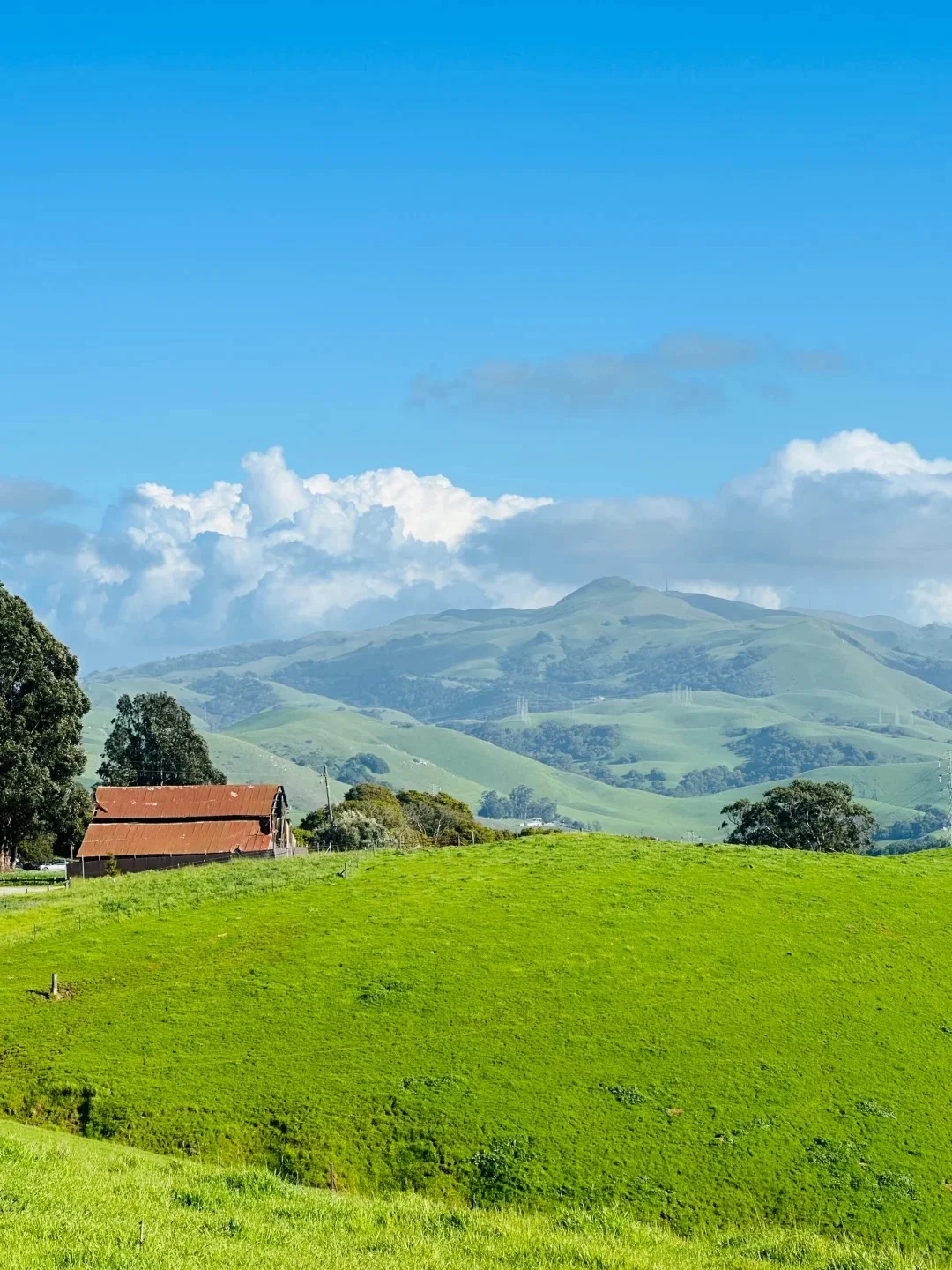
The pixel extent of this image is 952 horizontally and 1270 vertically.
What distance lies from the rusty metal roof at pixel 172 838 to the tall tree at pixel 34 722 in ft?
16.4

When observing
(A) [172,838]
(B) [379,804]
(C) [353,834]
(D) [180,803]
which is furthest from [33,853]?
(B) [379,804]

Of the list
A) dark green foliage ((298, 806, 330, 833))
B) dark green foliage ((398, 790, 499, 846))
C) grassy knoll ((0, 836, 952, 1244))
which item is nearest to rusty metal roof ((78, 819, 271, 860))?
dark green foliage ((298, 806, 330, 833))

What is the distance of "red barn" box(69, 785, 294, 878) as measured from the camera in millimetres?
95812

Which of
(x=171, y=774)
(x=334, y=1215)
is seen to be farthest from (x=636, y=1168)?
(x=171, y=774)

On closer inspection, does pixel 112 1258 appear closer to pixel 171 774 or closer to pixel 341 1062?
pixel 341 1062

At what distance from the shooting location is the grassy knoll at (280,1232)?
1912 cm

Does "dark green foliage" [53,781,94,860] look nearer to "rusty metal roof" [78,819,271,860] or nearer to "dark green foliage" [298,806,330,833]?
"rusty metal roof" [78,819,271,860]

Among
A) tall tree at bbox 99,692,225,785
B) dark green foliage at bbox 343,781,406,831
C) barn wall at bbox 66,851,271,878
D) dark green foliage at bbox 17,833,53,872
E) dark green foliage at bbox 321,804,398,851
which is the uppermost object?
tall tree at bbox 99,692,225,785

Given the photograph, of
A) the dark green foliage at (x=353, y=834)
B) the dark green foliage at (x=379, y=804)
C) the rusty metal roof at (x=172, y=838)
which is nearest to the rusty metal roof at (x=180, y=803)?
the rusty metal roof at (x=172, y=838)

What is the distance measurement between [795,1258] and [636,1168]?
6964 mm

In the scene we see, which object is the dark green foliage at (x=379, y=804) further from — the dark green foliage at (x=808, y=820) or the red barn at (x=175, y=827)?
the dark green foliage at (x=808, y=820)

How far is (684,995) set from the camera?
3828 centimetres

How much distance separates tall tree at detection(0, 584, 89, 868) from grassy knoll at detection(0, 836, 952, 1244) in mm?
40020

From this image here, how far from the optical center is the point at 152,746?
136m
